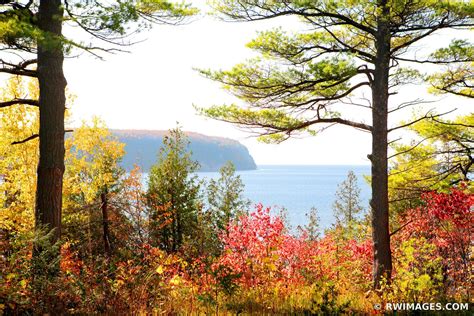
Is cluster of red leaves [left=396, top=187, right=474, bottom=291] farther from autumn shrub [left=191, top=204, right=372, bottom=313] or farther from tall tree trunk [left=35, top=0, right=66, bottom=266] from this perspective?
tall tree trunk [left=35, top=0, right=66, bottom=266]

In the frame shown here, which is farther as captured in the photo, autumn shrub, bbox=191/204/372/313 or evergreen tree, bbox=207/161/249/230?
evergreen tree, bbox=207/161/249/230

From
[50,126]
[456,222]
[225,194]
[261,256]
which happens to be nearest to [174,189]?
[225,194]

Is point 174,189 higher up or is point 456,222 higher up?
point 456,222

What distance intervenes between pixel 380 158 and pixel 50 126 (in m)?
5.84

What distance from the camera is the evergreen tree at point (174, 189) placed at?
75.5 ft

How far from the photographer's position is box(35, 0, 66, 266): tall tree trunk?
22.2ft

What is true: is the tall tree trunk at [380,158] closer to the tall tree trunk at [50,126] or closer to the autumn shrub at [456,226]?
the autumn shrub at [456,226]

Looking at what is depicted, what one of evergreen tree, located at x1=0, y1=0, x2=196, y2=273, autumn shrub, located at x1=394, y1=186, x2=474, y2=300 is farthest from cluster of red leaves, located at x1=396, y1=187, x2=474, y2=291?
evergreen tree, located at x1=0, y1=0, x2=196, y2=273

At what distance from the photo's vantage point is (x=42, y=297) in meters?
5.09

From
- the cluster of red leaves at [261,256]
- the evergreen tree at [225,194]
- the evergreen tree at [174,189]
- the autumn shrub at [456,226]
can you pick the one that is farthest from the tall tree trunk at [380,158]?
the evergreen tree at [225,194]

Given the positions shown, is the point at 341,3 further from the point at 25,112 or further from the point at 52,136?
the point at 25,112

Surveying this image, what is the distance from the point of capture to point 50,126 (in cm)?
682

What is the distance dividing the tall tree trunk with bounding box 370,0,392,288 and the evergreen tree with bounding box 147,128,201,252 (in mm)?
15225

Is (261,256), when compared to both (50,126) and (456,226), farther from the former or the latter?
(456,226)
